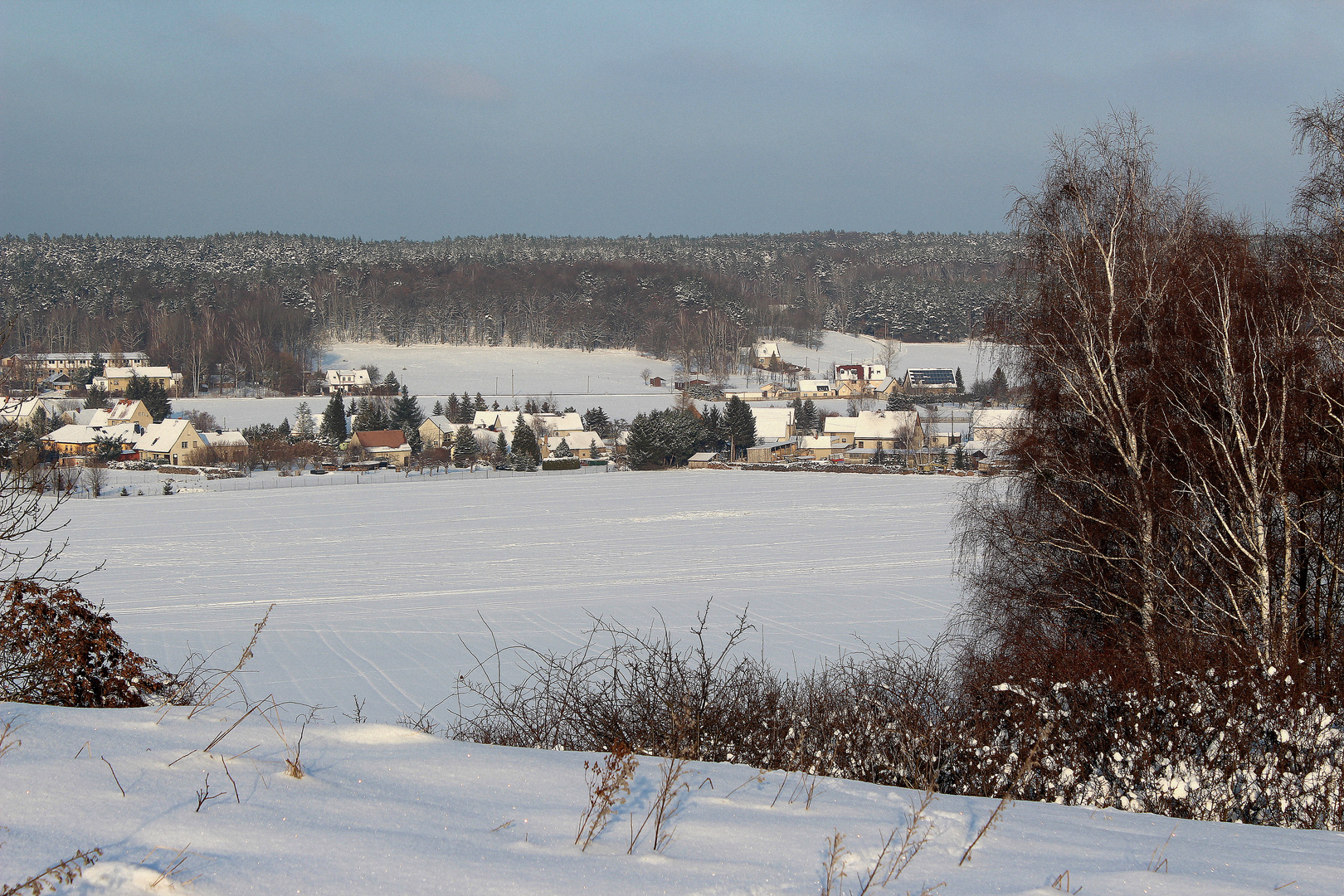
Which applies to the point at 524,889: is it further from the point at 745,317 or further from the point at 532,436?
the point at 745,317

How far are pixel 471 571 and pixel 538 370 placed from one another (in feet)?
322

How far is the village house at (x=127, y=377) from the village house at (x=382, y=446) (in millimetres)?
37165

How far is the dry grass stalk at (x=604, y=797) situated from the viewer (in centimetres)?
314

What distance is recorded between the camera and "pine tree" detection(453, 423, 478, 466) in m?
73.5

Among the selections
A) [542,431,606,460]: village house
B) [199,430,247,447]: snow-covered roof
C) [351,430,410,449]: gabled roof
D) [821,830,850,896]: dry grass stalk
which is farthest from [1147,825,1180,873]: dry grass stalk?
[351,430,410,449]: gabled roof

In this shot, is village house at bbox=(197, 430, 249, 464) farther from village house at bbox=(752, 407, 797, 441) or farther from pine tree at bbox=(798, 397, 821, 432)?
pine tree at bbox=(798, 397, 821, 432)

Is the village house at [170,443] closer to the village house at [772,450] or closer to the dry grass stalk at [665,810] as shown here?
the village house at [772,450]

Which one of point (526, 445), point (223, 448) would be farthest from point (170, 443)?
point (526, 445)

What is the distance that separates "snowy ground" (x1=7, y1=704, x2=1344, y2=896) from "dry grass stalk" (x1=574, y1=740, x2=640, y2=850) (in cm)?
5

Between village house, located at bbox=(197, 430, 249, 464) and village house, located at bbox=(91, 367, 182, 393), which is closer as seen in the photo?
A: village house, located at bbox=(197, 430, 249, 464)

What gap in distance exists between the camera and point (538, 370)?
127 meters

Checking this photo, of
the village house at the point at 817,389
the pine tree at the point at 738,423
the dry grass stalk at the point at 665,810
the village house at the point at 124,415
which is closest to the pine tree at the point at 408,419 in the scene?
the village house at the point at 124,415

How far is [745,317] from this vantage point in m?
158

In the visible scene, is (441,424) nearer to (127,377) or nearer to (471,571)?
(127,377)
